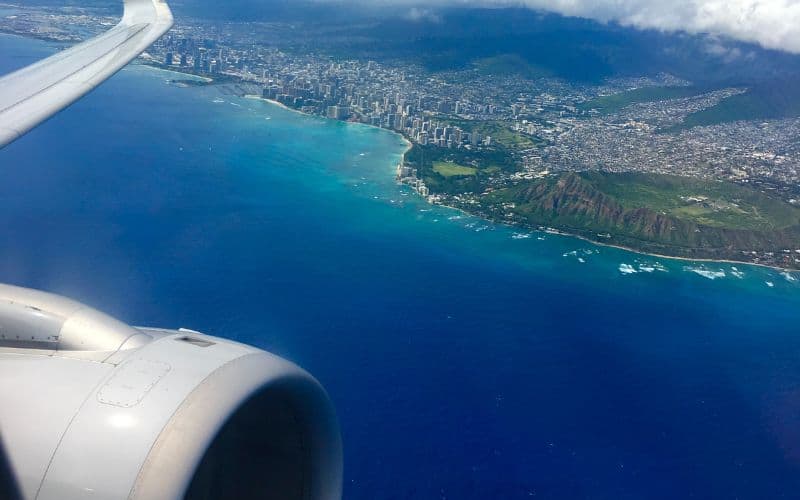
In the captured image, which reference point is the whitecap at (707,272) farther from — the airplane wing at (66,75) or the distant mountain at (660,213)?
the airplane wing at (66,75)

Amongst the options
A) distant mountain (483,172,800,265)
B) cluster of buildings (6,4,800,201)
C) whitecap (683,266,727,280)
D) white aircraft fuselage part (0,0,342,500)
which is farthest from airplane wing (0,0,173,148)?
whitecap (683,266,727,280)

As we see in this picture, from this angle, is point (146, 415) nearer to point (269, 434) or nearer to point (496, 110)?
point (269, 434)

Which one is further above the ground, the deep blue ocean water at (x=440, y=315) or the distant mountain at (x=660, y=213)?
the distant mountain at (x=660, y=213)

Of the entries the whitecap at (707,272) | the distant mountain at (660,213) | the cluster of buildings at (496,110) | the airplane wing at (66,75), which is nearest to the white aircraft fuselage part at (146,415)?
the airplane wing at (66,75)

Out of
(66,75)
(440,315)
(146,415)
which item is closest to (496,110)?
(440,315)

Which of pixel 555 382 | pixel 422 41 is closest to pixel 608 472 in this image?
pixel 555 382
